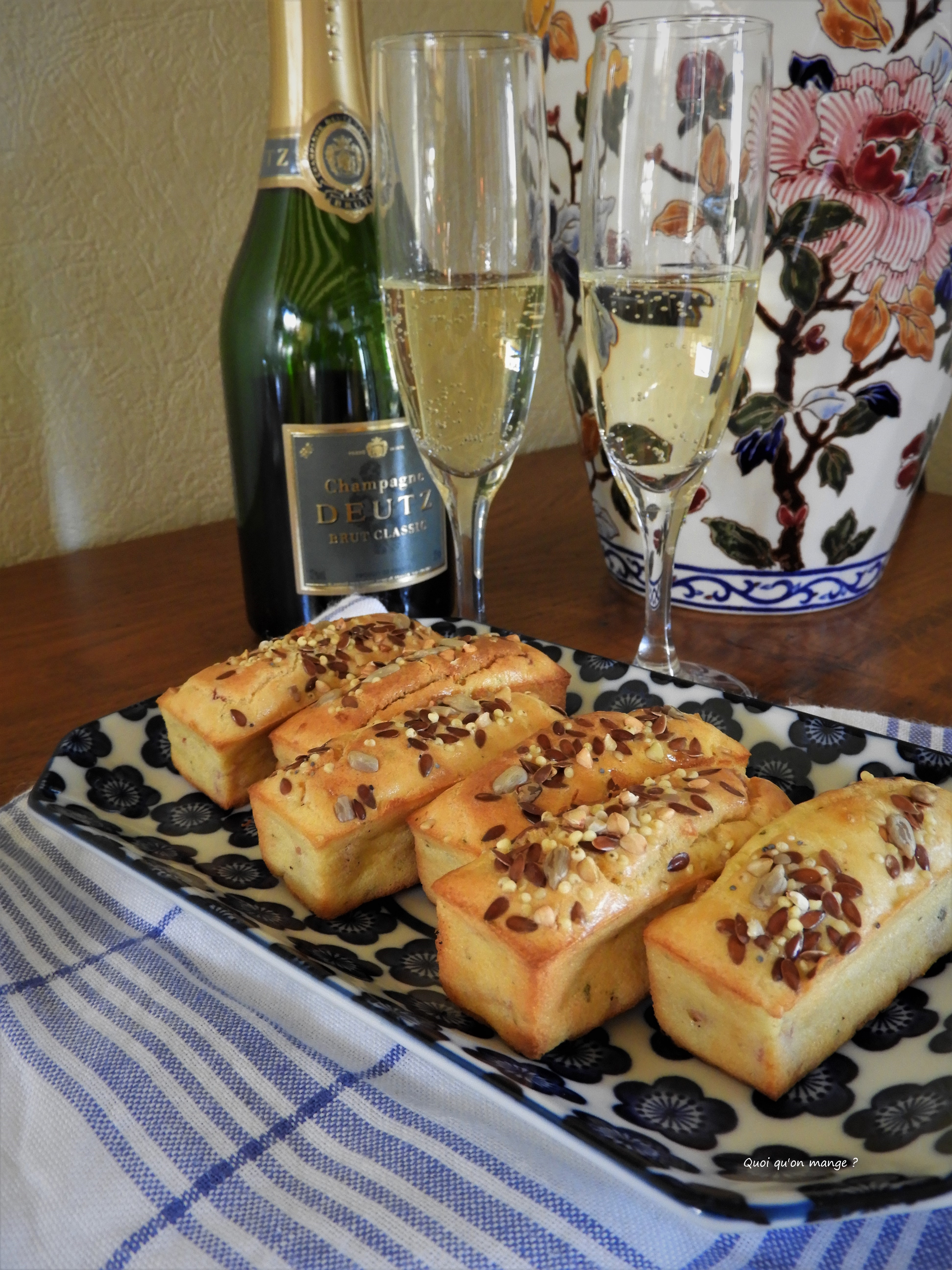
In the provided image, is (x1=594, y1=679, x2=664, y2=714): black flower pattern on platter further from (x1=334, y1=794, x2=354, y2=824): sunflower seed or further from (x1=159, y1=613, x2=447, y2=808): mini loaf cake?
(x1=334, y1=794, x2=354, y2=824): sunflower seed

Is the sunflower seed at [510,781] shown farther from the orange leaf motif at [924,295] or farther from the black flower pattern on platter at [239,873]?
the orange leaf motif at [924,295]

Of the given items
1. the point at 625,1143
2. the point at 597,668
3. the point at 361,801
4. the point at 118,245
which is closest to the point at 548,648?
Answer: the point at 597,668

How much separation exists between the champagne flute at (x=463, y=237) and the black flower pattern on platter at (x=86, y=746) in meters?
0.35

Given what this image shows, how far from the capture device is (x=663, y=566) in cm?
88

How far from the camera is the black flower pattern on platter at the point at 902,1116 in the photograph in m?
0.44

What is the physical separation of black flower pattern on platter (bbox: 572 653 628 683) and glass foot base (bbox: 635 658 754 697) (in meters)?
0.06

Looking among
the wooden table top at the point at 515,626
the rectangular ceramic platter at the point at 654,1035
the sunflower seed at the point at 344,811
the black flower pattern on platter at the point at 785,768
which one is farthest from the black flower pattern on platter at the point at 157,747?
the black flower pattern on platter at the point at 785,768

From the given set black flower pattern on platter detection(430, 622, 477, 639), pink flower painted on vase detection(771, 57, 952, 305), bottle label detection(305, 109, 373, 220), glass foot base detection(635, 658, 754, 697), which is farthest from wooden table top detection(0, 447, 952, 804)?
bottle label detection(305, 109, 373, 220)

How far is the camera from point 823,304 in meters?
0.92

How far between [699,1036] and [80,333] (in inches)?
49.4

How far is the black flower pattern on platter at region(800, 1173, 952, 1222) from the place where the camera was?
0.38 meters

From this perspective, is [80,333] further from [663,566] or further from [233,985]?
[233,985]

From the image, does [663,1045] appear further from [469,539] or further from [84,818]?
[469,539]

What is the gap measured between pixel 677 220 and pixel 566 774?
1.27 ft
